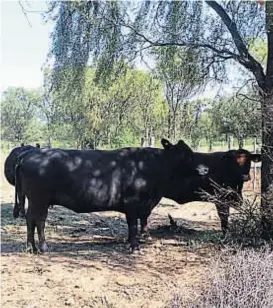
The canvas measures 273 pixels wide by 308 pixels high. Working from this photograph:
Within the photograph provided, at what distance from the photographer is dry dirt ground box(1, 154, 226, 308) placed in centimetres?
517

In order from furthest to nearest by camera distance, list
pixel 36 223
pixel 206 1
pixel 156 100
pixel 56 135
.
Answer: pixel 56 135 < pixel 156 100 < pixel 206 1 < pixel 36 223

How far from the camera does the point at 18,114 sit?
1722 inches

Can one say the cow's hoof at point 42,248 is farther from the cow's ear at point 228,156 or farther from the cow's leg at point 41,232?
the cow's ear at point 228,156

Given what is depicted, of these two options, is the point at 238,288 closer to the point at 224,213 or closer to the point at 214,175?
the point at 224,213

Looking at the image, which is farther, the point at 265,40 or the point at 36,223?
the point at 265,40

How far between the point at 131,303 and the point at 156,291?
1.30ft

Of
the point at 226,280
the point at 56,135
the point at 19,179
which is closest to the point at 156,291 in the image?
the point at 226,280

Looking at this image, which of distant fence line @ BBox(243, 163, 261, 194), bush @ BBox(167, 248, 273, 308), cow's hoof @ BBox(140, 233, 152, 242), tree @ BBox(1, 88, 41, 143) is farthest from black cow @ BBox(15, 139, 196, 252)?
tree @ BBox(1, 88, 41, 143)

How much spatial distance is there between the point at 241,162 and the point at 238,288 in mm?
4429

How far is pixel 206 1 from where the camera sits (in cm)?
773

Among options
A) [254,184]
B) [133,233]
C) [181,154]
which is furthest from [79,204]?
[254,184]

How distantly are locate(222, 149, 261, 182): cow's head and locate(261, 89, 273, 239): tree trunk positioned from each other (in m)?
1.00

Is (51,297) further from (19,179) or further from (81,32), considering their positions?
(81,32)

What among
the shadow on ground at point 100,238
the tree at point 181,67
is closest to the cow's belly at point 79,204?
the shadow on ground at point 100,238
